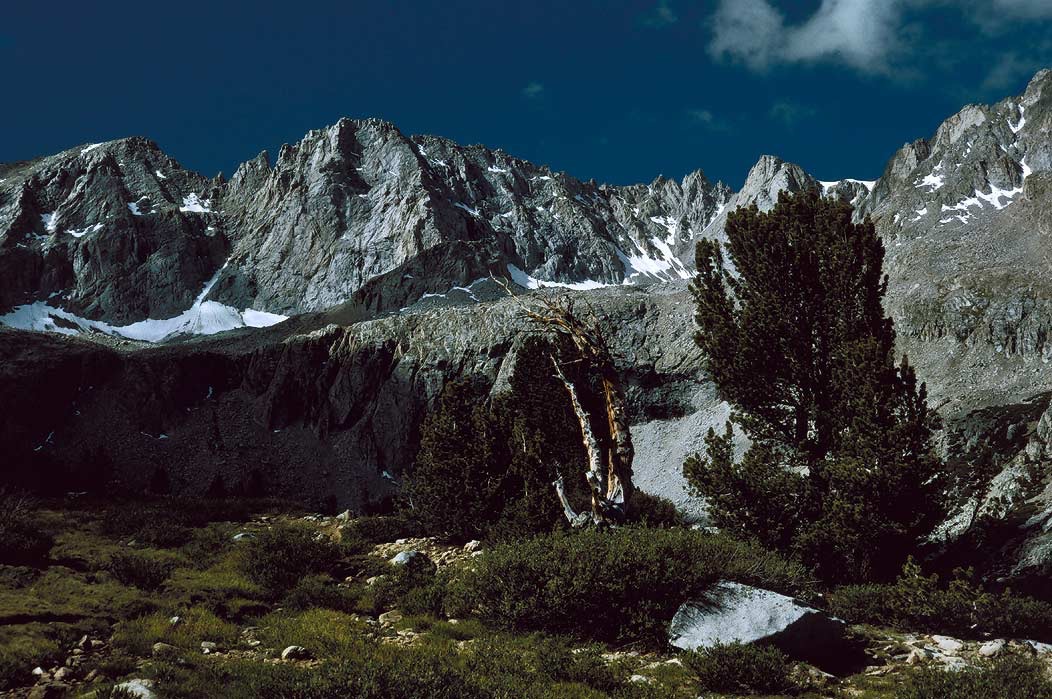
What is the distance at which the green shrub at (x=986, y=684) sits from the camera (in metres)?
7.80

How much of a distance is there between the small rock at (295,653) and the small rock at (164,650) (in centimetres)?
148

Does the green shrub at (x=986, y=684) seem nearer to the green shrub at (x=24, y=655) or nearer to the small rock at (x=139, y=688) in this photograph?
the small rock at (x=139, y=688)

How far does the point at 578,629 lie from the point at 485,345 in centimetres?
7528

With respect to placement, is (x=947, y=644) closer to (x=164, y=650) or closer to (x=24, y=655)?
(x=164, y=650)

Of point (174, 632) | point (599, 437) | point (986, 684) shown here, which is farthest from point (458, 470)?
point (986, 684)

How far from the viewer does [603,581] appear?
37.3ft

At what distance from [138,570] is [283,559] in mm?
2953

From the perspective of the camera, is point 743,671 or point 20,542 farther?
point 20,542

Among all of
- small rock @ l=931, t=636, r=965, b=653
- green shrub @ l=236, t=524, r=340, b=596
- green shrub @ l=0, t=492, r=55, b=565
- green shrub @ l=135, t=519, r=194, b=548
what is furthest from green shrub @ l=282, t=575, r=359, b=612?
small rock @ l=931, t=636, r=965, b=653

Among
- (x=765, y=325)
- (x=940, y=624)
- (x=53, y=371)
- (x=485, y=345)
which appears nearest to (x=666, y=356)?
(x=485, y=345)

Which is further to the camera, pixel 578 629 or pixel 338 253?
pixel 338 253

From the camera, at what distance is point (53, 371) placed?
90.1 meters

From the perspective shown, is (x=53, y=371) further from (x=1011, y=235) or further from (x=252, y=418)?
(x=1011, y=235)

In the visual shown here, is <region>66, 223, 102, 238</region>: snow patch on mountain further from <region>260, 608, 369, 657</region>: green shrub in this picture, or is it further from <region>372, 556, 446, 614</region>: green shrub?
<region>260, 608, 369, 657</region>: green shrub
